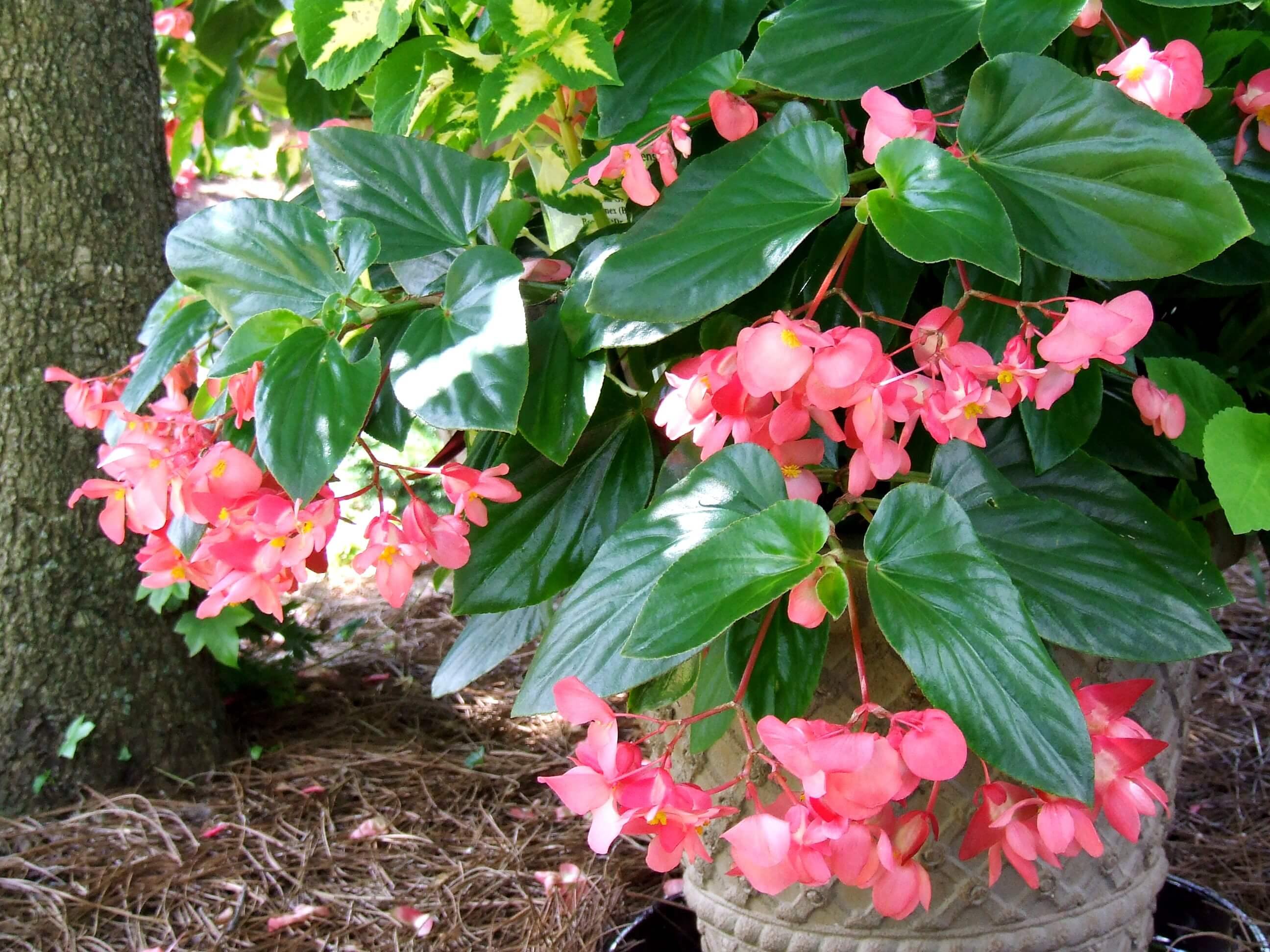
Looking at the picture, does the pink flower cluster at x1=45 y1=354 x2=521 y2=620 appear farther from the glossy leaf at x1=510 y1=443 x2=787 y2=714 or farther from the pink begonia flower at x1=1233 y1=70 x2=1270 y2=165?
the pink begonia flower at x1=1233 y1=70 x2=1270 y2=165

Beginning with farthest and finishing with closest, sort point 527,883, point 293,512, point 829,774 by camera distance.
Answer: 1. point 527,883
2. point 293,512
3. point 829,774

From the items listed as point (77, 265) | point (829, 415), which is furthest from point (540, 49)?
point (77, 265)

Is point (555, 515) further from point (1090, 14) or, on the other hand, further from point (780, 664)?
point (1090, 14)

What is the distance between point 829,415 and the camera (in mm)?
431

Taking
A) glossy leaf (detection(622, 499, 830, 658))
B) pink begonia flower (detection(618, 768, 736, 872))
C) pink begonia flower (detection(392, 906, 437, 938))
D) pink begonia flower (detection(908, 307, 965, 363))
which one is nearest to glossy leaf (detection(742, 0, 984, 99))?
pink begonia flower (detection(908, 307, 965, 363))

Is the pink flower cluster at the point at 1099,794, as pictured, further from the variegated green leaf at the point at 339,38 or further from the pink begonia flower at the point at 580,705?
the variegated green leaf at the point at 339,38

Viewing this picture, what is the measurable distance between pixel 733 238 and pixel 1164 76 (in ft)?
0.63

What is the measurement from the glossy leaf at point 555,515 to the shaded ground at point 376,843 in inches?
22.6

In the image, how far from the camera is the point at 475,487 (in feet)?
1.69

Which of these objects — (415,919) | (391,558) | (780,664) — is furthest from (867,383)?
(415,919)

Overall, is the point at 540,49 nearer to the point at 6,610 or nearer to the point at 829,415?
the point at 829,415

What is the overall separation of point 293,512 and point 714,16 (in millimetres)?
355

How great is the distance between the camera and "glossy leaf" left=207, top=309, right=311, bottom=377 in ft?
1.69

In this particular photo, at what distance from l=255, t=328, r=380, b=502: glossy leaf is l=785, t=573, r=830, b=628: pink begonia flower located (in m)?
0.21
